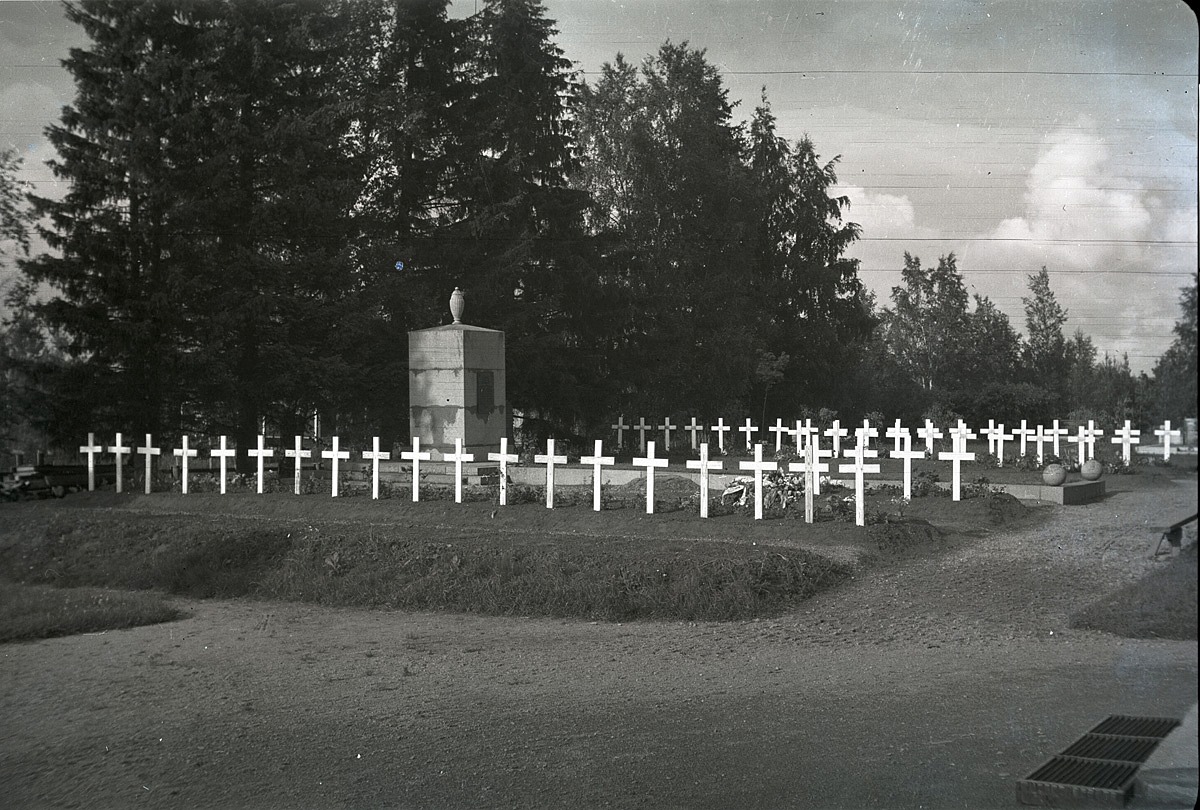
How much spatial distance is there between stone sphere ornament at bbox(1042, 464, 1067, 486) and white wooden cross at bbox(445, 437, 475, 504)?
4993 millimetres

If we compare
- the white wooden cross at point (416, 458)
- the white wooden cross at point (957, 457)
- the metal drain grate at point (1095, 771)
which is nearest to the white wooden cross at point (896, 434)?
the white wooden cross at point (957, 457)

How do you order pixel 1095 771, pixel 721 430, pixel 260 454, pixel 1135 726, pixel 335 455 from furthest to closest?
pixel 721 430
pixel 260 454
pixel 335 455
pixel 1135 726
pixel 1095 771

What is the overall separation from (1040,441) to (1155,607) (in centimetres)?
429

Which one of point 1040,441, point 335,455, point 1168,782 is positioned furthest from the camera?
point 335,455

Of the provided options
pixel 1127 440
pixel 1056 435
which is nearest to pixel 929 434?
pixel 1056 435

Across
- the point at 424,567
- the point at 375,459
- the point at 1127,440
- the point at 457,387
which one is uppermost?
the point at 457,387

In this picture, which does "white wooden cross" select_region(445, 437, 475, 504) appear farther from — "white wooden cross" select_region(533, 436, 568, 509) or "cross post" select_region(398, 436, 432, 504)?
"white wooden cross" select_region(533, 436, 568, 509)

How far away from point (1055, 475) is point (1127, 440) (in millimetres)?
2815

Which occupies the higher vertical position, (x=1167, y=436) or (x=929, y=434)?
(x=1167, y=436)

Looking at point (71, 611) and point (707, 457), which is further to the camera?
point (707, 457)

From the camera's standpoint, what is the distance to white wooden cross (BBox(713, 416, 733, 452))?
36.1 ft

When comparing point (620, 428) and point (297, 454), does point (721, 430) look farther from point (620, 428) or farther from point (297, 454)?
point (297, 454)

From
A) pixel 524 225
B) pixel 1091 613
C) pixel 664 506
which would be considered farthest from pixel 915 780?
pixel 524 225

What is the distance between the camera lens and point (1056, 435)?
7.50 meters
